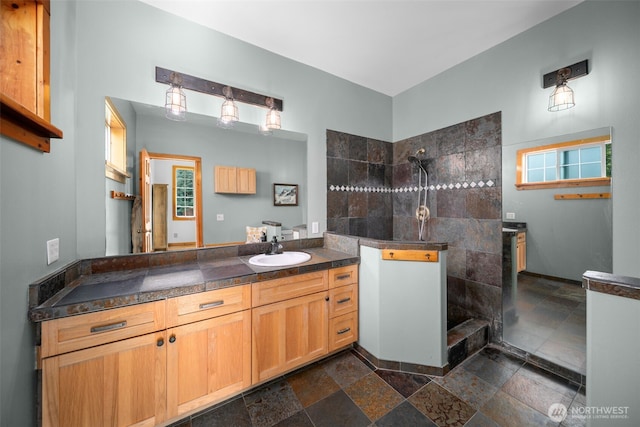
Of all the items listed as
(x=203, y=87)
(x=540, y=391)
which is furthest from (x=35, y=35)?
(x=540, y=391)

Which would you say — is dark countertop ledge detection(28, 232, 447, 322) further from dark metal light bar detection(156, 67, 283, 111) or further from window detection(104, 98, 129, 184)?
dark metal light bar detection(156, 67, 283, 111)

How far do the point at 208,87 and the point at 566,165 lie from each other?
2.85 meters

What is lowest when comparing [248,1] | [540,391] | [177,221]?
[540,391]

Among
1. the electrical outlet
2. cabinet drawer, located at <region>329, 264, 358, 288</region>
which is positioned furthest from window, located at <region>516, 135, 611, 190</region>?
the electrical outlet

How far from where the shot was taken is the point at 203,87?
1.80m

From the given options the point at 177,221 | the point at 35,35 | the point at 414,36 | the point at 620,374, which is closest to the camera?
the point at 620,374

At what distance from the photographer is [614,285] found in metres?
0.91

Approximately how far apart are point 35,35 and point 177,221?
1168 millimetres

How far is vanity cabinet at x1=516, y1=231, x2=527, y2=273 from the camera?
1978 millimetres

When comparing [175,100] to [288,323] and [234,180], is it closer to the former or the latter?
[234,180]

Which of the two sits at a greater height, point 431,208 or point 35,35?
point 35,35

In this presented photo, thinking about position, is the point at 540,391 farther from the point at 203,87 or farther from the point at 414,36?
the point at 203,87

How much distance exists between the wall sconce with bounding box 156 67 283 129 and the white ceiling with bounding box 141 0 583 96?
0.46 metres

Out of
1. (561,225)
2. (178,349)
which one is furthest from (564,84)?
(178,349)
